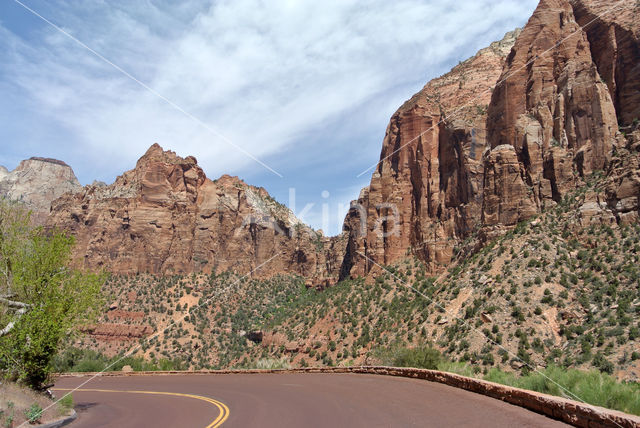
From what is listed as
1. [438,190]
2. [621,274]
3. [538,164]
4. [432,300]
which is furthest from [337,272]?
[621,274]

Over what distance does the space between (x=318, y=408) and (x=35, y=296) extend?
38.0 ft

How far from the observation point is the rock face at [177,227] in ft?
295

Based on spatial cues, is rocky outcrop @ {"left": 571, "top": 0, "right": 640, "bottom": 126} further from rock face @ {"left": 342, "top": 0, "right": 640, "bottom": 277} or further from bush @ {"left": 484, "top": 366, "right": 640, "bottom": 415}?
bush @ {"left": 484, "top": 366, "right": 640, "bottom": 415}

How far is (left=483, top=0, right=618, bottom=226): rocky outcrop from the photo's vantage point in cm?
4278

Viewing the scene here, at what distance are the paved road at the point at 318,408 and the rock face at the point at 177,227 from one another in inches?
2554

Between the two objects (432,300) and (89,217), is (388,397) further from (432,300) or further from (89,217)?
(89,217)

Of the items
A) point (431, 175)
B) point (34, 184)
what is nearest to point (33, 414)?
point (431, 175)

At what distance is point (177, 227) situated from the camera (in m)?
95.1

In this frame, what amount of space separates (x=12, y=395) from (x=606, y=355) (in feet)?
91.3

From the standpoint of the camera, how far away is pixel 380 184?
67.8 meters

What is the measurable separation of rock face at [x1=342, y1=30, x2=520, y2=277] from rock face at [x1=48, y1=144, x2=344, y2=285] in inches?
851

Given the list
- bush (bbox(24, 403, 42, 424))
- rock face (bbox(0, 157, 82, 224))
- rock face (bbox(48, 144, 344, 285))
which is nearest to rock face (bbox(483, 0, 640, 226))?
bush (bbox(24, 403, 42, 424))

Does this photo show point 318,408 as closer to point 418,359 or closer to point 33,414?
point 33,414

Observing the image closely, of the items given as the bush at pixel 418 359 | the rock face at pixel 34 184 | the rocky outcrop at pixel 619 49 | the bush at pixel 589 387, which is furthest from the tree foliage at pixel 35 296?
the rock face at pixel 34 184
